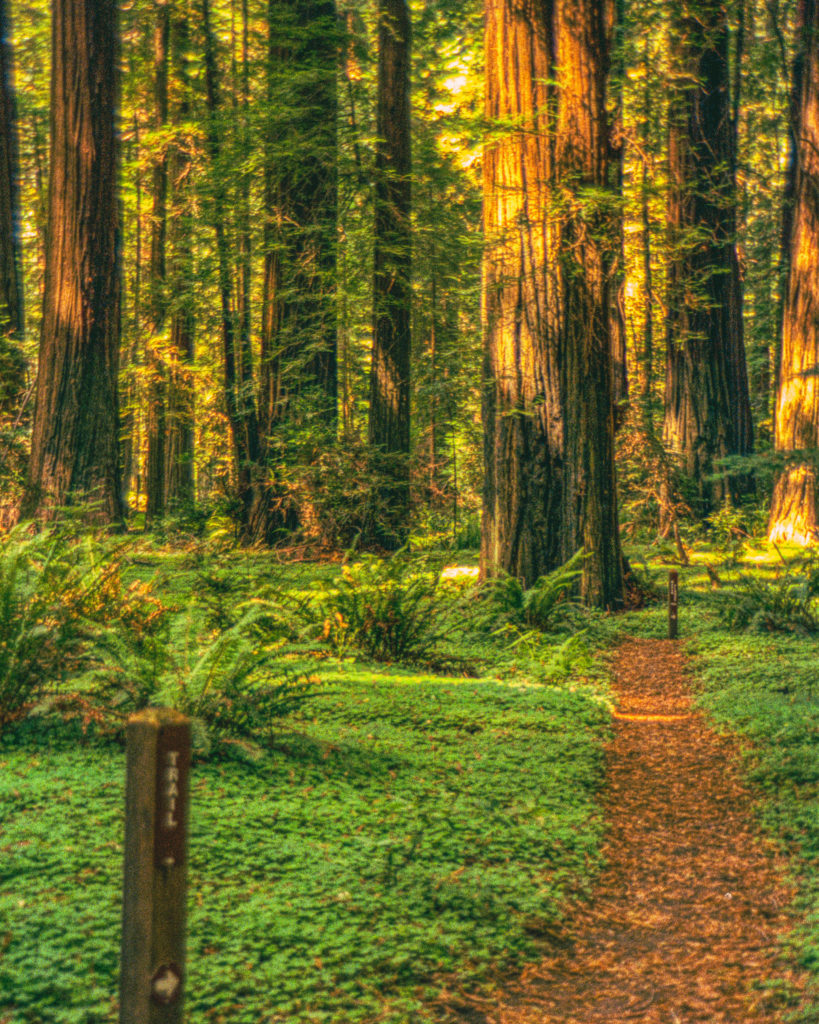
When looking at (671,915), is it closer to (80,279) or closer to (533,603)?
(533,603)

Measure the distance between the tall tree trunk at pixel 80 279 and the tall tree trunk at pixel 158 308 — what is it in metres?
8.61

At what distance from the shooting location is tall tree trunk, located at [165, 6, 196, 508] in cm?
1931

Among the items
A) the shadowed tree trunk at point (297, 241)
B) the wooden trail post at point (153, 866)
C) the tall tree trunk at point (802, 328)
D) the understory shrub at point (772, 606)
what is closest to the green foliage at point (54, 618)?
the wooden trail post at point (153, 866)

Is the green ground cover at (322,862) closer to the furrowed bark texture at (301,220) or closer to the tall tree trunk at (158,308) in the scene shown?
the furrowed bark texture at (301,220)

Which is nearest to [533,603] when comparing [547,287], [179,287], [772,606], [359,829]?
[772,606]

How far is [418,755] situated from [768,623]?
19.3ft

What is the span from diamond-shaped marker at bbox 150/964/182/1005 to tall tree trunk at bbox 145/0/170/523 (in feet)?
64.1

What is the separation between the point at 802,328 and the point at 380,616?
398 inches

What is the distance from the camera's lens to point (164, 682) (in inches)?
213

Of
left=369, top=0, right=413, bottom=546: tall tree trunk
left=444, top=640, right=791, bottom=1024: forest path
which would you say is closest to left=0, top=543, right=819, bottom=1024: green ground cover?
left=444, top=640, right=791, bottom=1024: forest path

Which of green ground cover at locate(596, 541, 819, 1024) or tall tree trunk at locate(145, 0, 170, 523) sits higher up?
tall tree trunk at locate(145, 0, 170, 523)

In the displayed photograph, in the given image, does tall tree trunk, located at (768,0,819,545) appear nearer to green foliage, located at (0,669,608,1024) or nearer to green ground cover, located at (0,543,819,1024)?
green ground cover, located at (0,543,819,1024)

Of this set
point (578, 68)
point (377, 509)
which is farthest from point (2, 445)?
point (578, 68)

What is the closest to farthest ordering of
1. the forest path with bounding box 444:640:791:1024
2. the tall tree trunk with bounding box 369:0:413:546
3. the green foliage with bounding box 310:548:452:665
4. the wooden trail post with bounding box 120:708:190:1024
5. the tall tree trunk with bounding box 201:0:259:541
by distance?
the wooden trail post with bounding box 120:708:190:1024
the forest path with bounding box 444:640:791:1024
the green foliage with bounding box 310:548:452:665
the tall tree trunk with bounding box 369:0:413:546
the tall tree trunk with bounding box 201:0:259:541
